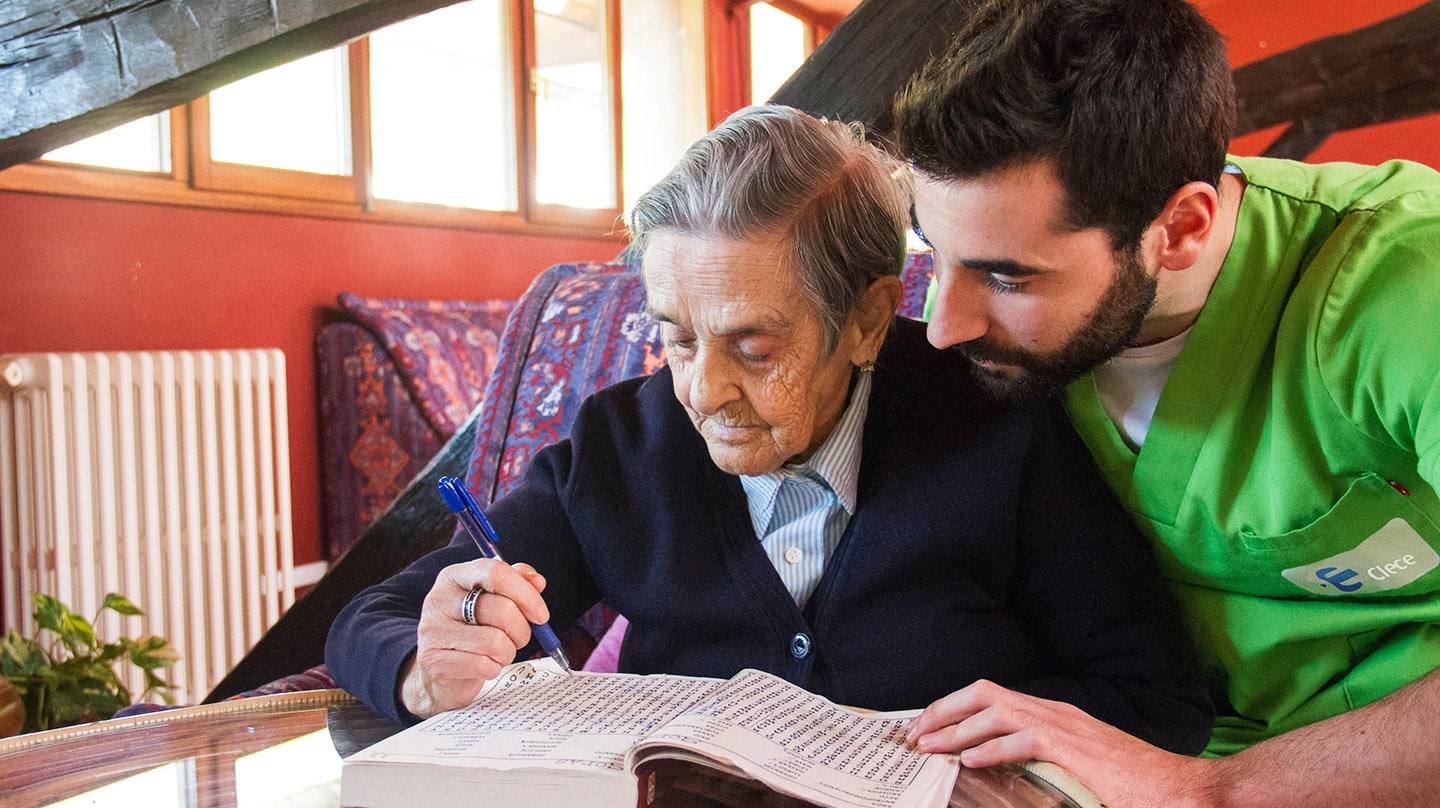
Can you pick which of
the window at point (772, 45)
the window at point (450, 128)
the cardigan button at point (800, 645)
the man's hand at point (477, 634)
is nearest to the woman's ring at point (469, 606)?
the man's hand at point (477, 634)

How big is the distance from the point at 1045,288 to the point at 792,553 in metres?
0.39

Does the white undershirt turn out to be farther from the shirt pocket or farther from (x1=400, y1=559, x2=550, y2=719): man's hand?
(x1=400, y1=559, x2=550, y2=719): man's hand

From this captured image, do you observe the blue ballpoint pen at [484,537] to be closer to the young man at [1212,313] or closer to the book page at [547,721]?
the book page at [547,721]

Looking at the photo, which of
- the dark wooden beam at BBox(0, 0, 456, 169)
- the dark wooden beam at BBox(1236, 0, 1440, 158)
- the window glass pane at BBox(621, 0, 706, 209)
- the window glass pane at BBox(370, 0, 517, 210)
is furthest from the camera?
the window glass pane at BBox(621, 0, 706, 209)

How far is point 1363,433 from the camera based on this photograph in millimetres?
1038

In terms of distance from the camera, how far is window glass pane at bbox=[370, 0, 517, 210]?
4145 mm

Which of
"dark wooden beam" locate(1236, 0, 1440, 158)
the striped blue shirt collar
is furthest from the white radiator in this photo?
"dark wooden beam" locate(1236, 0, 1440, 158)

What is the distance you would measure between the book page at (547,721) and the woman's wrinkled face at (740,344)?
267mm

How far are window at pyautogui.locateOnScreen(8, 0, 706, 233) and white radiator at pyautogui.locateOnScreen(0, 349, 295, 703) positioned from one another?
498 mm

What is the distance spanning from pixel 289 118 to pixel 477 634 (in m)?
3.07

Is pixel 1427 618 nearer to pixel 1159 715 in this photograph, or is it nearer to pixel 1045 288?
pixel 1159 715

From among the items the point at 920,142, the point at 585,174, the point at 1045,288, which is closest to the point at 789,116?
the point at 920,142

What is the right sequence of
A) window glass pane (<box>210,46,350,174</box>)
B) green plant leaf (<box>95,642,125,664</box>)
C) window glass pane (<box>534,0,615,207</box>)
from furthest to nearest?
window glass pane (<box>534,0,615,207</box>)
window glass pane (<box>210,46,350,174</box>)
green plant leaf (<box>95,642,125,664</box>)

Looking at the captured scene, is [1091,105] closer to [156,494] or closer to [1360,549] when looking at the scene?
[1360,549]
